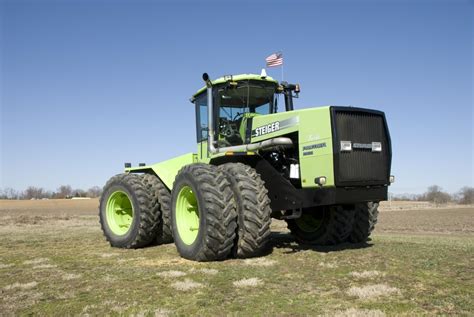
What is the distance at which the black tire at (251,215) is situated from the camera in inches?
291

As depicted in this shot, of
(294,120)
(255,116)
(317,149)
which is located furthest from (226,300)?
(255,116)

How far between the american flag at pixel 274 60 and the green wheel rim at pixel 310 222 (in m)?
3.58

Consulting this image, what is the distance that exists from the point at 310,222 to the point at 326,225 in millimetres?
697

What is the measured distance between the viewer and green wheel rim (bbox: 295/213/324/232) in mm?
9445

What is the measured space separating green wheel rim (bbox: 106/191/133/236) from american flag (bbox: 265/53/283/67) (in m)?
4.73

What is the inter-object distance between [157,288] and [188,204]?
10.5ft

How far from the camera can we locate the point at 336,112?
7449 mm

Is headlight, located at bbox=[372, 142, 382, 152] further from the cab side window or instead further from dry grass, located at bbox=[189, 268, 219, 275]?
the cab side window

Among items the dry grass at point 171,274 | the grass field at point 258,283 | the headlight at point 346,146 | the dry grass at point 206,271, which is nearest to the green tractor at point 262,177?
the headlight at point 346,146

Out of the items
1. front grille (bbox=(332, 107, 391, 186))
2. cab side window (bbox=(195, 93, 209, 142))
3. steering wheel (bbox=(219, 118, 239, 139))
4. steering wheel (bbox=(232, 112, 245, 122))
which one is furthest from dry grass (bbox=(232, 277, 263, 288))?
cab side window (bbox=(195, 93, 209, 142))

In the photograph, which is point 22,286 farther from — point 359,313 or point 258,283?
point 359,313

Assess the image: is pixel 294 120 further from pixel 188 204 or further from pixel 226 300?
pixel 226 300

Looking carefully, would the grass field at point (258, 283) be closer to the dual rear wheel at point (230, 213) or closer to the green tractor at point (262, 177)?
the dual rear wheel at point (230, 213)

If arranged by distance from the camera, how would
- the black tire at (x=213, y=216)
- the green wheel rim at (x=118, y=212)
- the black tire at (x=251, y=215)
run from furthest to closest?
the green wheel rim at (x=118, y=212) < the black tire at (x=213, y=216) < the black tire at (x=251, y=215)
